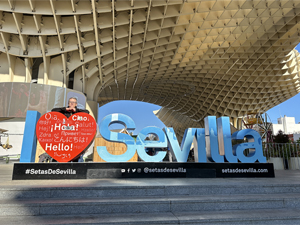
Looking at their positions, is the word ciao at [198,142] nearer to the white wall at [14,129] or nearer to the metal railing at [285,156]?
the metal railing at [285,156]

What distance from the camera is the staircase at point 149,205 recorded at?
15.9 feet

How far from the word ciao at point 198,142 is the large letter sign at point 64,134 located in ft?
2.42

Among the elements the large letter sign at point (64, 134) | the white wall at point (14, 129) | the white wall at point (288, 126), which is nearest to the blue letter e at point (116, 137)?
the large letter sign at point (64, 134)

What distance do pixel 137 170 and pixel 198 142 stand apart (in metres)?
2.99

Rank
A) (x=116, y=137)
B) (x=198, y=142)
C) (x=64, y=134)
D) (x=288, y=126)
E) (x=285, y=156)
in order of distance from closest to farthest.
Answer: (x=64, y=134), (x=116, y=137), (x=198, y=142), (x=285, y=156), (x=288, y=126)

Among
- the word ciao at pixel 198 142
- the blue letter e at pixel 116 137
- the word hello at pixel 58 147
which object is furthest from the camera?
the word ciao at pixel 198 142

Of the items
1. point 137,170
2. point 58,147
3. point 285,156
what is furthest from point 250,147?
point 285,156

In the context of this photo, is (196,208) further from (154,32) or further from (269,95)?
(269,95)

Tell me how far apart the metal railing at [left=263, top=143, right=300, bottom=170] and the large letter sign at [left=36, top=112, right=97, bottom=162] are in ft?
48.7

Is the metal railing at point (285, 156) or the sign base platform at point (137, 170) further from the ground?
the metal railing at point (285, 156)

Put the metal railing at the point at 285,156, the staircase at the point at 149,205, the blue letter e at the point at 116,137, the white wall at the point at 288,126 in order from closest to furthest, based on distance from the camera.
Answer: the staircase at the point at 149,205 → the blue letter e at the point at 116,137 → the metal railing at the point at 285,156 → the white wall at the point at 288,126

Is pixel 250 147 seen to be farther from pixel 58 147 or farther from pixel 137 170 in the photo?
pixel 58 147

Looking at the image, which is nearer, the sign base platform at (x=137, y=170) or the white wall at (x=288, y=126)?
the sign base platform at (x=137, y=170)

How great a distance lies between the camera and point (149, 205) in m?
5.39
